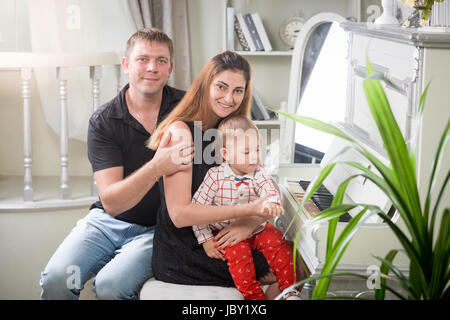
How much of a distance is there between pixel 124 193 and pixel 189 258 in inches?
12.8

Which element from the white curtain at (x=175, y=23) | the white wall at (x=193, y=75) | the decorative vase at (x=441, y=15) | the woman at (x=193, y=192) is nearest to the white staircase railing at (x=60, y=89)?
the white curtain at (x=175, y=23)

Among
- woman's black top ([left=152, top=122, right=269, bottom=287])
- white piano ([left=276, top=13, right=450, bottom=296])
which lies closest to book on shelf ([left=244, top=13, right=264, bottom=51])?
white piano ([left=276, top=13, right=450, bottom=296])

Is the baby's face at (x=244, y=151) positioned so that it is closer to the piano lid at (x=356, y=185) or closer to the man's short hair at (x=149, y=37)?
the piano lid at (x=356, y=185)

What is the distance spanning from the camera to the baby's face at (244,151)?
1.66m

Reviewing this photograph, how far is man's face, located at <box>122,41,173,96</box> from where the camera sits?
2.00 m

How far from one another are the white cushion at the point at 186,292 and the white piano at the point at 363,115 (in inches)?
9.0

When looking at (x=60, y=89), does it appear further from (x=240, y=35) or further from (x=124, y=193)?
(x=124, y=193)

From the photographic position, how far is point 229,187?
1701 mm

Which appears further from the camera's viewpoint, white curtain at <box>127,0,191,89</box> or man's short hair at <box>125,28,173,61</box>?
white curtain at <box>127,0,191,89</box>

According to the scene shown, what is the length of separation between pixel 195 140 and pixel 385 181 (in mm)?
685

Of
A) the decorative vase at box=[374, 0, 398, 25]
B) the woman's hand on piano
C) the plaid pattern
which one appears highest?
the decorative vase at box=[374, 0, 398, 25]

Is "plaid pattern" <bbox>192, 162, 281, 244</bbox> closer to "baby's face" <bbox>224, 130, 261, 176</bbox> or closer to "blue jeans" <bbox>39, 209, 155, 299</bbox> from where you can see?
"baby's face" <bbox>224, 130, 261, 176</bbox>

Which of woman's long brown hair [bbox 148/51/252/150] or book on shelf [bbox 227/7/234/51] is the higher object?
book on shelf [bbox 227/7/234/51]

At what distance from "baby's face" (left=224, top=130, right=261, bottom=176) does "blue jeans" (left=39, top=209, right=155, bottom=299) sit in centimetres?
48
